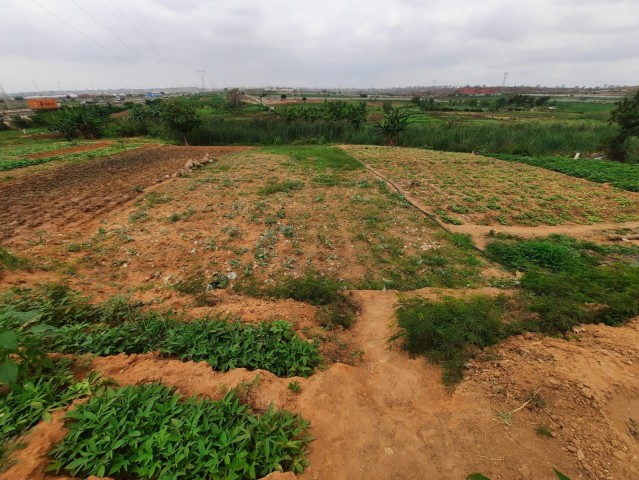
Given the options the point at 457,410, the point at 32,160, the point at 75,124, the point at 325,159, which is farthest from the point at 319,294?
the point at 75,124

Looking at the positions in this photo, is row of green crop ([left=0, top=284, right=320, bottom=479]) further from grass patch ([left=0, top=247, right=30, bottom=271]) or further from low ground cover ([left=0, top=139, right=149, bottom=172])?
low ground cover ([left=0, top=139, right=149, bottom=172])

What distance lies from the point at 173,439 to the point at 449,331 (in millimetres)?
3346

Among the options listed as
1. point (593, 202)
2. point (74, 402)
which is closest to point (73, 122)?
point (74, 402)

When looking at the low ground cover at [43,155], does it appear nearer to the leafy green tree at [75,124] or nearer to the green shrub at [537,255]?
the leafy green tree at [75,124]

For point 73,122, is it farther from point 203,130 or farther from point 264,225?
point 264,225

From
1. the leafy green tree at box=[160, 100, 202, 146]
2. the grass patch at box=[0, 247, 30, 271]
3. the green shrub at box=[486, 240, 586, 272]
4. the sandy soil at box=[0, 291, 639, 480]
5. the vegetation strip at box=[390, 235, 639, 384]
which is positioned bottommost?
the green shrub at box=[486, 240, 586, 272]

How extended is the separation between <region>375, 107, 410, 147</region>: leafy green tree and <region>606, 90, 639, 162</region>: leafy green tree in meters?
12.7

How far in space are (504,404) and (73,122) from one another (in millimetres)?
34356

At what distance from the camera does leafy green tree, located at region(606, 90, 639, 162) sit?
52.9 ft

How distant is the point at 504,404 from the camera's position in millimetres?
2799

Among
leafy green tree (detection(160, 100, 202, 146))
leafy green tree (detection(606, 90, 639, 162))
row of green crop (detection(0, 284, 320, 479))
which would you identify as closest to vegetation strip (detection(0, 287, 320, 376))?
row of green crop (detection(0, 284, 320, 479))

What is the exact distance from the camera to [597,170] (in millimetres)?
14188

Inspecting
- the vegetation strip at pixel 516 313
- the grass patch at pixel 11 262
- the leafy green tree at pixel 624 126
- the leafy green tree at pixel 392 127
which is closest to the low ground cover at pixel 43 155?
the grass patch at pixel 11 262

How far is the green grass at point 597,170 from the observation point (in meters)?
12.3
